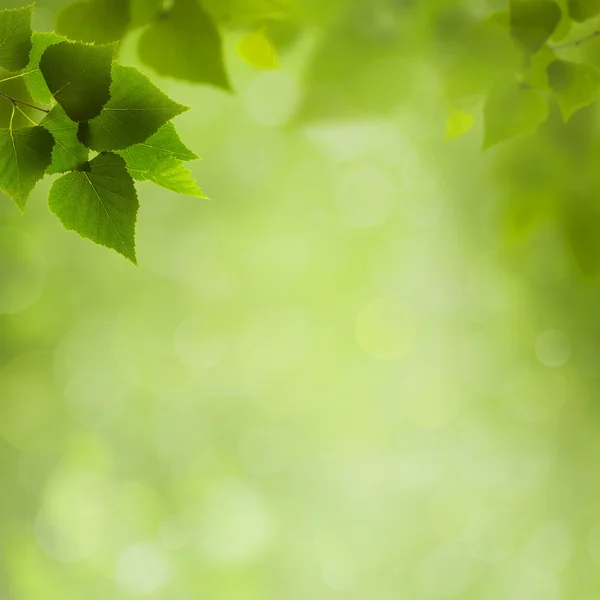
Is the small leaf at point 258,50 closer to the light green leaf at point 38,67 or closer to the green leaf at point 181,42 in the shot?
the green leaf at point 181,42

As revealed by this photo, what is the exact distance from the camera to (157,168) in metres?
0.21

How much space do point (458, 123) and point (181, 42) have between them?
0.30m

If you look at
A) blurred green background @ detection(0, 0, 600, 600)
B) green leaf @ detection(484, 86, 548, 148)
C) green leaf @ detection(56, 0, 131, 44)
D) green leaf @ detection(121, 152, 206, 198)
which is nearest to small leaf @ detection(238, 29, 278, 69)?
blurred green background @ detection(0, 0, 600, 600)

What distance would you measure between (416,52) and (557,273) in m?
0.28

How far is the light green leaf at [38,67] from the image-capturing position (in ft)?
0.61

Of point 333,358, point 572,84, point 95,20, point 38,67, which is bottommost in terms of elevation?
point 333,358

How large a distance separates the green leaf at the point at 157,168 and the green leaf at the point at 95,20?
0.40 metres

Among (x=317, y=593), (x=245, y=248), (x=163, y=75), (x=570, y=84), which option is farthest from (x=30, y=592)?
(x=570, y=84)

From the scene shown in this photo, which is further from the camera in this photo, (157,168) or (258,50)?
(258,50)

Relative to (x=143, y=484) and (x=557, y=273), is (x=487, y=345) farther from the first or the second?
(x=143, y=484)

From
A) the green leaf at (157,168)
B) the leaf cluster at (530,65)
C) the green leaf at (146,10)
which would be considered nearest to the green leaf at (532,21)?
the leaf cluster at (530,65)

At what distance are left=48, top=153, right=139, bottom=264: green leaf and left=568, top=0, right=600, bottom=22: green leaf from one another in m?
0.58

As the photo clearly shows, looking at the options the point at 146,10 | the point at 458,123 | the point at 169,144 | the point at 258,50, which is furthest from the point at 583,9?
the point at 169,144

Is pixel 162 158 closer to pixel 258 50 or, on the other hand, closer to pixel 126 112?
pixel 126 112
